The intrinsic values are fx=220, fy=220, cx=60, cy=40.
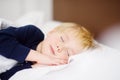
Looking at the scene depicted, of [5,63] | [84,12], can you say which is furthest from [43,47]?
[84,12]

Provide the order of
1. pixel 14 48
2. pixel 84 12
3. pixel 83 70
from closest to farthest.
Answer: pixel 83 70 < pixel 14 48 < pixel 84 12

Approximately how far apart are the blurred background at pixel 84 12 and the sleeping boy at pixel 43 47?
1.16 ft

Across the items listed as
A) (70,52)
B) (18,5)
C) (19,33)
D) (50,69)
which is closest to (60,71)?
(50,69)

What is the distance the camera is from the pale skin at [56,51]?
86cm

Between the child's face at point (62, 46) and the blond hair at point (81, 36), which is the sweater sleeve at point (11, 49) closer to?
the child's face at point (62, 46)

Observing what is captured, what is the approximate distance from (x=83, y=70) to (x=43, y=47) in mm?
234

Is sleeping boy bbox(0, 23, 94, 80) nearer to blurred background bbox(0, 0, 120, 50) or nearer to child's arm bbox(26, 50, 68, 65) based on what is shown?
child's arm bbox(26, 50, 68, 65)

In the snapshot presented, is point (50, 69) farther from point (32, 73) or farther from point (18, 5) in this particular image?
point (18, 5)

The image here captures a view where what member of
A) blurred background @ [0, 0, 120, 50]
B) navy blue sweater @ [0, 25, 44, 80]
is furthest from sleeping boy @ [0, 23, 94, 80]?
blurred background @ [0, 0, 120, 50]

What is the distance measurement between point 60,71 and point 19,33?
0.88ft

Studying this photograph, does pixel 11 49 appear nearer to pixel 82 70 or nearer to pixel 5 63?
pixel 5 63

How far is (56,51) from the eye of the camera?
0.89 m

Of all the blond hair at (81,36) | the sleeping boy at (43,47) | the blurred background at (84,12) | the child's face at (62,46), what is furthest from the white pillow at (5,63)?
the blurred background at (84,12)

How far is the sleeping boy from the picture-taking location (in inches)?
33.7
